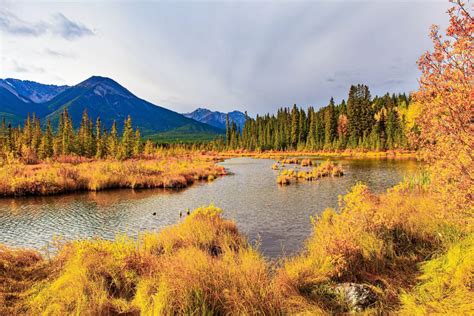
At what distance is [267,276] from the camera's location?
284 inches

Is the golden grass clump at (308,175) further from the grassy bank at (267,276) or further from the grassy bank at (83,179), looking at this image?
the grassy bank at (267,276)

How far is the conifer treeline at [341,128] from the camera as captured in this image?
81.0 meters

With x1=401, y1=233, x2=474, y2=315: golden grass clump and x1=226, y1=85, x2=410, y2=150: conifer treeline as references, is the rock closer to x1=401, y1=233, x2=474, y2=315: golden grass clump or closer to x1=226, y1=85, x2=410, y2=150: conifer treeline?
x1=401, y1=233, x2=474, y2=315: golden grass clump

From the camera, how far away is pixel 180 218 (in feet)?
55.9

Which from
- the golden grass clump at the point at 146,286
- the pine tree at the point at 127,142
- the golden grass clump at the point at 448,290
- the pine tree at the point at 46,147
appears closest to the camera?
the golden grass clump at the point at 448,290

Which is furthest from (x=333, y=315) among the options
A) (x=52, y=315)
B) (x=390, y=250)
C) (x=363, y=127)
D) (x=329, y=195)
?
(x=363, y=127)

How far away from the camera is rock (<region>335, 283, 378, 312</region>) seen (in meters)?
6.24

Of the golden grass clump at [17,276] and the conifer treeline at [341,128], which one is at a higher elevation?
the conifer treeline at [341,128]

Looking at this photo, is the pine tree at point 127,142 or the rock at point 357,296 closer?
the rock at point 357,296

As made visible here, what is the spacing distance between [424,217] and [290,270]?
20.6ft

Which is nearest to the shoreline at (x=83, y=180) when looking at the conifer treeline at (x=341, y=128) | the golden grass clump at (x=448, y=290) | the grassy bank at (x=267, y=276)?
the grassy bank at (x=267, y=276)

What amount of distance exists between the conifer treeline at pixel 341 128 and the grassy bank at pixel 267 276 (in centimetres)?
7157

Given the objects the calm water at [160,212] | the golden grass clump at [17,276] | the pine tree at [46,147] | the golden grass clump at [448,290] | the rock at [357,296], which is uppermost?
the pine tree at [46,147]

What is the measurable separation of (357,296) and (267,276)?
2104mm
